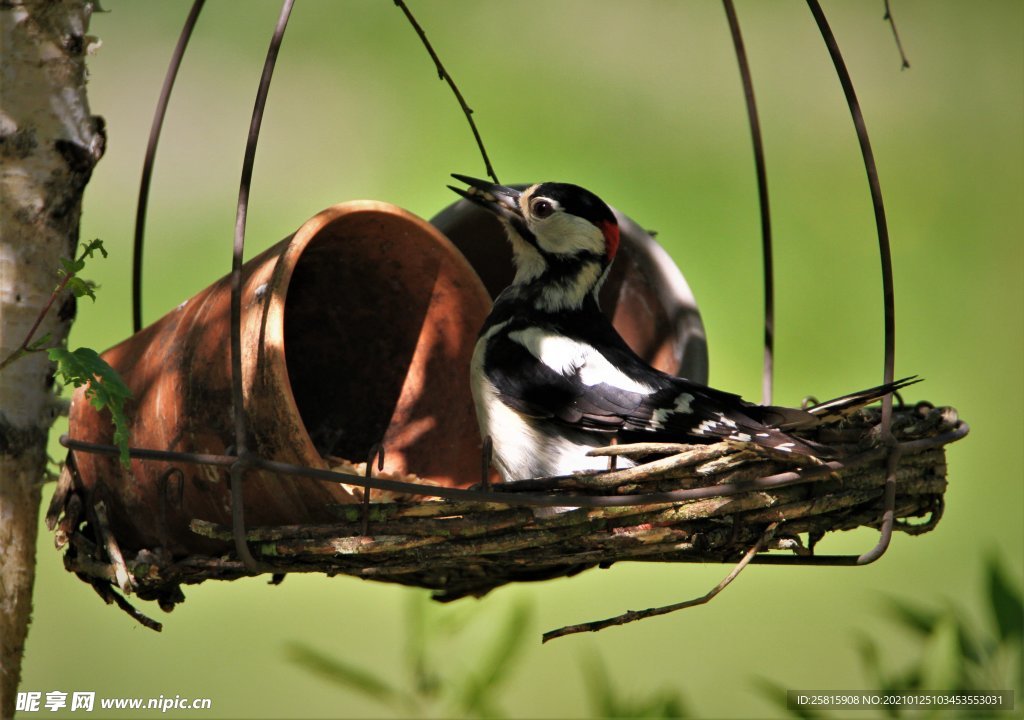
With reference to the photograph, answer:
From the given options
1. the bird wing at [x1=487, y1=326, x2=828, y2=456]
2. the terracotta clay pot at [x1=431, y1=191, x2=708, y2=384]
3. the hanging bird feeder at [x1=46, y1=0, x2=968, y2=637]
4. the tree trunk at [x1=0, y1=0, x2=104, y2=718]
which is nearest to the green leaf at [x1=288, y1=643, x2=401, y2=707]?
the hanging bird feeder at [x1=46, y1=0, x2=968, y2=637]

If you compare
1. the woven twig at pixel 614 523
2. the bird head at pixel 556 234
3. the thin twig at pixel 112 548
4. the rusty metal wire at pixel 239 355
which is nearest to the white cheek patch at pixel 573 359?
the bird head at pixel 556 234

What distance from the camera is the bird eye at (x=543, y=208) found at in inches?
79.1

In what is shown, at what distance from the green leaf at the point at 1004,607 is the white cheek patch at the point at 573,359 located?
828 mm

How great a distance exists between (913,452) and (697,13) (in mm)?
3330

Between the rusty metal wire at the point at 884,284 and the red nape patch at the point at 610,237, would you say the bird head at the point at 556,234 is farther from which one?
the rusty metal wire at the point at 884,284

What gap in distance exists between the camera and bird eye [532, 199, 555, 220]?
2.01m

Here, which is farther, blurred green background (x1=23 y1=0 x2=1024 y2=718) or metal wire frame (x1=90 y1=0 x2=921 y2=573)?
blurred green background (x1=23 y1=0 x2=1024 y2=718)

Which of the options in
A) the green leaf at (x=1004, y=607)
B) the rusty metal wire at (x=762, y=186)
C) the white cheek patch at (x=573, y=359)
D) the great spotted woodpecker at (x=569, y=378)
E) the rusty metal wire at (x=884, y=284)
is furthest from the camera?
the rusty metal wire at (x=762, y=186)

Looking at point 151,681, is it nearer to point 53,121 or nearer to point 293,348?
point 293,348

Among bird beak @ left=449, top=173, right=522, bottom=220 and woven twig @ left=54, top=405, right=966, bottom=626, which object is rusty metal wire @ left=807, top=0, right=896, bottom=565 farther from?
bird beak @ left=449, top=173, right=522, bottom=220

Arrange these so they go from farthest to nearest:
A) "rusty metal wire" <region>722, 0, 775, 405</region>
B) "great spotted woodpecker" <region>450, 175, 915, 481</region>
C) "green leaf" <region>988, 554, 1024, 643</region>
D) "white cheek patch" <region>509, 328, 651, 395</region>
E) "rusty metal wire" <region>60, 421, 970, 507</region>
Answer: "rusty metal wire" <region>722, 0, 775, 405</region> → "green leaf" <region>988, 554, 1024, 643</region> → "white cheek patch" <region>509, 328, 651, 395</region> → "great spotted woodpecker" <region>450, 175, 915, 481</region> → "rusty metal wire" <region>60, 421, 970, 507</region>

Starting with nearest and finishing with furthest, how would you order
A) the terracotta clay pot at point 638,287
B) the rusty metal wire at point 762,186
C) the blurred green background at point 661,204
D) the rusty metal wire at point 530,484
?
the rusty metal wire at point 530,484, the rusty metal wire at point 762,186, the terracotta clay pot at point 638,287, the blurred green background at point 661,204

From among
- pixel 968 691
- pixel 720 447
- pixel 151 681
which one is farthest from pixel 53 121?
pixel 151 681

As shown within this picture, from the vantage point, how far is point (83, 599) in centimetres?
348
